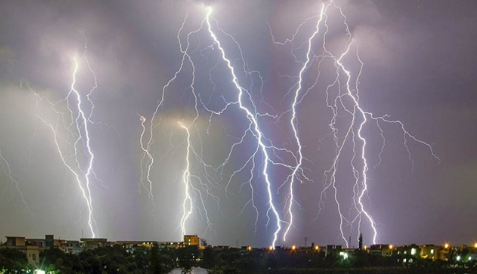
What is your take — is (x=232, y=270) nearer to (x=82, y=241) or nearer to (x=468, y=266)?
(x=468, y=266)

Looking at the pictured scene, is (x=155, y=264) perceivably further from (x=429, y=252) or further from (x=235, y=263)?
(x=429, y=252)

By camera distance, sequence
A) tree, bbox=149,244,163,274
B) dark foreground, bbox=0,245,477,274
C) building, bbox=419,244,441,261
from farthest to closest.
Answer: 1. building, bbox=419,244,441,261
2. tree, bbox=149,244,163,274
3. dark foreground, bbox=0,245,477,274

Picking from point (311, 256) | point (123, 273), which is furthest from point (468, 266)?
point (123, 273)

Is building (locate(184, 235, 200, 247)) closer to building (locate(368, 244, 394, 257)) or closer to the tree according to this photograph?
building (locate(368, 244, 394, 257))

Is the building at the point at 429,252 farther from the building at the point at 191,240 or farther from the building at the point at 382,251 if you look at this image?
the building at the point at 191,240

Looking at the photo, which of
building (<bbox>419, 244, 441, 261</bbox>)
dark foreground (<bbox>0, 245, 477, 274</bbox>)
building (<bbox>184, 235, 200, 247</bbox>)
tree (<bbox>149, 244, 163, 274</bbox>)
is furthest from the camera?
building (<bbox>184, 235, 200, 247</bbox>)

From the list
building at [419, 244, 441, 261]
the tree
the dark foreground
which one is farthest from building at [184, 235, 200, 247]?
the tree

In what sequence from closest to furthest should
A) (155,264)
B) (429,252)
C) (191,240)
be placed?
(155,264) → (429,252) → (191,240)

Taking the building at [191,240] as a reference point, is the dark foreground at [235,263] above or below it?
below

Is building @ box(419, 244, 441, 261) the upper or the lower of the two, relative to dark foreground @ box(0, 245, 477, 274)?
upper

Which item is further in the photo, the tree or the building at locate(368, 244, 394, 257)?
the building at locate(368, 244, 394, 257)

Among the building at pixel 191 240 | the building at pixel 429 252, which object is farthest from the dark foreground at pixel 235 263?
the building at pixel 191 240

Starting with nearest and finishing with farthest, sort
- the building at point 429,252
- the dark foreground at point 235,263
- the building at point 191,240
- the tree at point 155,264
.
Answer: the dark foreground at point 235,263
the tree at point 155,264
the building at point 429,252
the building at point 191,240

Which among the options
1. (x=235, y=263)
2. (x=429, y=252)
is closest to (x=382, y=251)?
(x=429, y=252)
